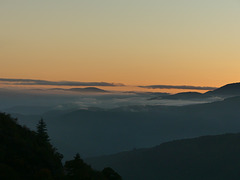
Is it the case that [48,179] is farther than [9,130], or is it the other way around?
[9,130]

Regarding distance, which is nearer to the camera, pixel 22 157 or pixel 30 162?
pixel 22 157

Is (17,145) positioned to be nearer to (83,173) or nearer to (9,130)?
(9,130)

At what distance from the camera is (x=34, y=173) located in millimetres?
82688

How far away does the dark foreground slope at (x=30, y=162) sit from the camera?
261 feet

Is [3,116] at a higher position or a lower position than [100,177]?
higher

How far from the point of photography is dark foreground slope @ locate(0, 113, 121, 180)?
79.6 metres

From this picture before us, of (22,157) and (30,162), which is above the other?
(22,157)

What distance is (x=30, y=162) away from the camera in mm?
90188

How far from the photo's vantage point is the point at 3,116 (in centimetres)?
11469

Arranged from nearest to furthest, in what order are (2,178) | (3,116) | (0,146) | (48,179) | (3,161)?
1. (2,178)
2. (48,179)
3. (3,161)
4. (0,146)
5. (3,116)

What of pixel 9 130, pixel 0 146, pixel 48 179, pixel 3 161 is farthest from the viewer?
pixel 9 130

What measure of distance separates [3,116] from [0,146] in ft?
81.7

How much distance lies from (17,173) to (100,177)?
68.6ft

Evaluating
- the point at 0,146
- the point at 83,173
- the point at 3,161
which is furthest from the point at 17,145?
the point at 83,173
